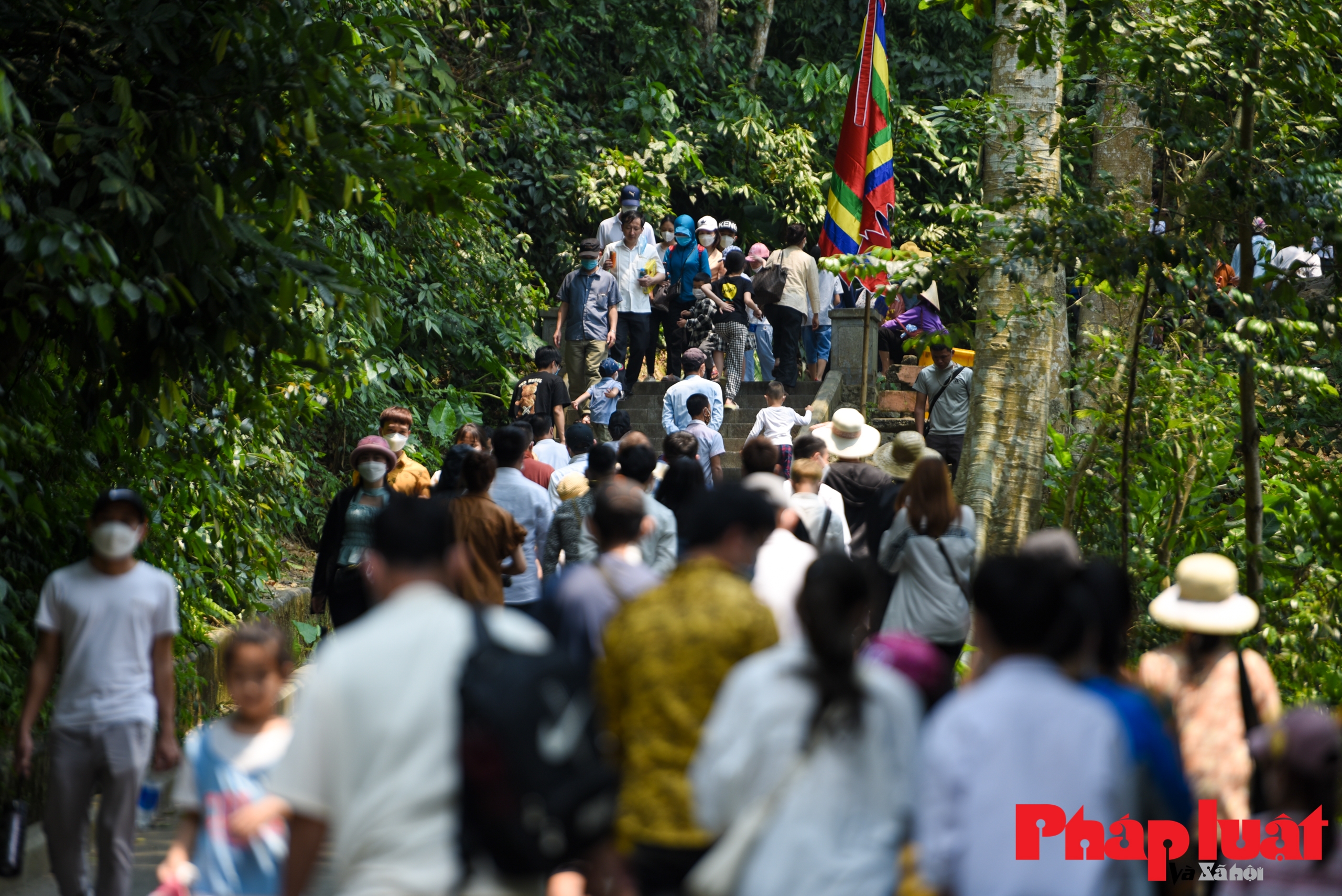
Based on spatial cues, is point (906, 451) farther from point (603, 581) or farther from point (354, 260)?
point (354, 260)

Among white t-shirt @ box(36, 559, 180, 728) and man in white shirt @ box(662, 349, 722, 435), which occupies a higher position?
man in white shirt @ box(662, 349, 722, 435)

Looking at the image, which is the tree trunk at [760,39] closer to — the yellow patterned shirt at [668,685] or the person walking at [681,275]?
the person walking at [681,275]

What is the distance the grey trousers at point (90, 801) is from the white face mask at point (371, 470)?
2.79m

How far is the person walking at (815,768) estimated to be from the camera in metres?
3.40

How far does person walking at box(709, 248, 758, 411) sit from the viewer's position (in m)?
16.6

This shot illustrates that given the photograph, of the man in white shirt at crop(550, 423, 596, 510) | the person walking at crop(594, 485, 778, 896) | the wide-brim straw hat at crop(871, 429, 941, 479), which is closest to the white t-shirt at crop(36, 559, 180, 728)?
the person walking at crop(594, 485, 778, 896)

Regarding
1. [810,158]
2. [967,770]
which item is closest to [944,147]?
[810,158]

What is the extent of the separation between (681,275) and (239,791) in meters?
13.3

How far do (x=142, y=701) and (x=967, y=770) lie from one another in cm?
360

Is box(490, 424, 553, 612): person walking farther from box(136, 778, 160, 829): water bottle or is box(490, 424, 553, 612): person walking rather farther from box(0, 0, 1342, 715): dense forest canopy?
box(136, 778, 160, 829): water bottle

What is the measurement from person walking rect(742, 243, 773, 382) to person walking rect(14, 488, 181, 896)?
12.0 metres

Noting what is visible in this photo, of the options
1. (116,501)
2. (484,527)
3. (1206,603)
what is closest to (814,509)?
(484,527)

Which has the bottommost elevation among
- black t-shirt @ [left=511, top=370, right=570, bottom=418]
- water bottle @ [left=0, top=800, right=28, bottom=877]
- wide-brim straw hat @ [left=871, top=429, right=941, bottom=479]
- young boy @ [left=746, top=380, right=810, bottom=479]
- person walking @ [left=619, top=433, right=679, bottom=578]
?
water bottle @ [left=0, top=800, right=28, bottom=877]

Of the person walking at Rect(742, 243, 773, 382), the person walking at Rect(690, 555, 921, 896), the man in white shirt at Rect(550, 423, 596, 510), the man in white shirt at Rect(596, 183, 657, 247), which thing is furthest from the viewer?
the person walking at Rect(742, 243, 773, 382)
